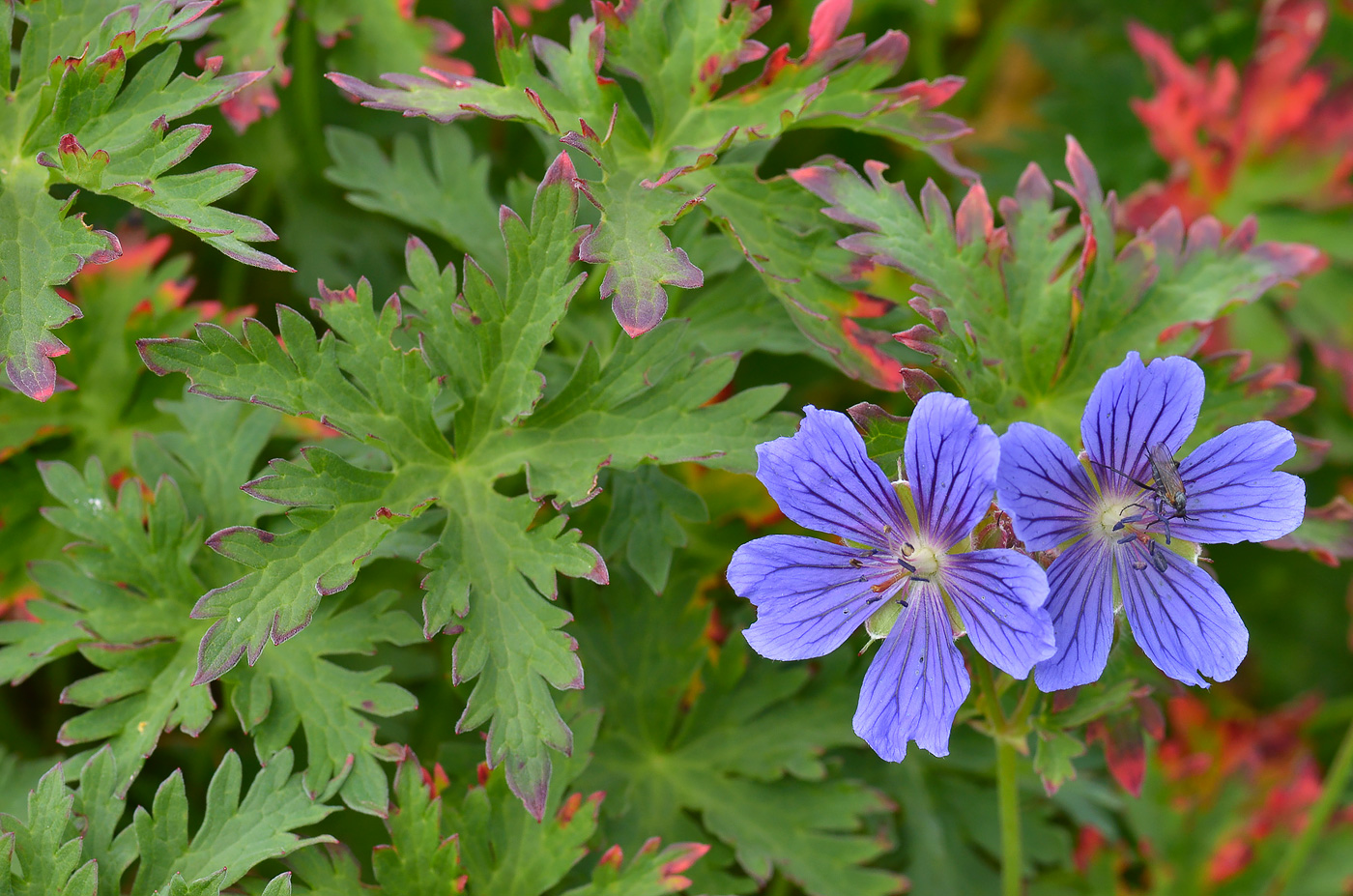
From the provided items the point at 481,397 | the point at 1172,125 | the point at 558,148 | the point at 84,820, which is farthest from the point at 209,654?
the point at 1172,125

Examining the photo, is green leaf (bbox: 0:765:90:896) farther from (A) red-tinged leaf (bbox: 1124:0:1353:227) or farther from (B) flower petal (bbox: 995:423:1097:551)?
(A) red-tinged leaf (bbox: 1124:0:1353:227)

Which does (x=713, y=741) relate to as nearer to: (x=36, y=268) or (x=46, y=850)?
(x=46, y=850)

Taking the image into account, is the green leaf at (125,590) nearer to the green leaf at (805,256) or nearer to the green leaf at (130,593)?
the green leaf at (130,593)

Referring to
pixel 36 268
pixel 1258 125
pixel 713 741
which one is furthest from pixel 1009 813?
pixel 1258 125

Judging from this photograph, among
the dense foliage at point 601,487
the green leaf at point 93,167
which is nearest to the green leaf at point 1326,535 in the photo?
the dense foliage at point 601,487

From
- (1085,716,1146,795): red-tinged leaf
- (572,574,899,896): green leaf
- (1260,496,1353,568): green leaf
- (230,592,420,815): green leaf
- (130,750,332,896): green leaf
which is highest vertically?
(1260,496,1353,568): green leaf

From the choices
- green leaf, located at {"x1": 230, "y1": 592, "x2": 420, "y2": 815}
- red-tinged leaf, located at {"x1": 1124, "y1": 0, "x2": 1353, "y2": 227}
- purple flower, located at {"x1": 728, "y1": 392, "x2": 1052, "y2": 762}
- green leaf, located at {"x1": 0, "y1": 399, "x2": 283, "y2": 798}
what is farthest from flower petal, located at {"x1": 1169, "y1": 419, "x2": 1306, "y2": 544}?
red-tinged leaf, located at {"x1": 1124, "y1": 0, "x2": 1353, "y2": 227}

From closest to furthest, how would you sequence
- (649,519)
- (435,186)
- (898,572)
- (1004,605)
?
(1004,605), (898,572), (649,519), (435,186)
